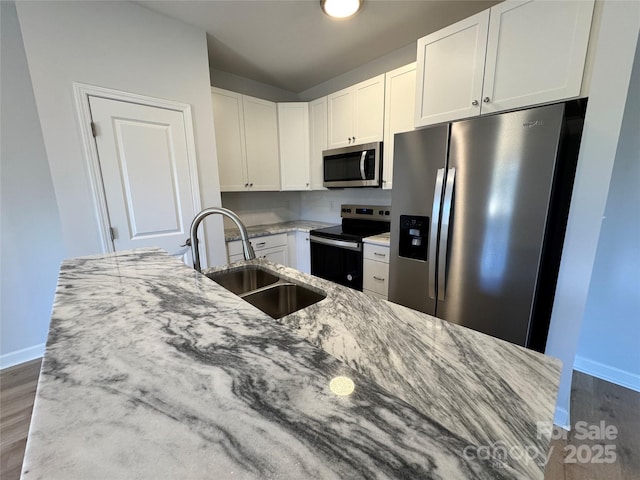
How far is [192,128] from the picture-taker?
6.91 feet

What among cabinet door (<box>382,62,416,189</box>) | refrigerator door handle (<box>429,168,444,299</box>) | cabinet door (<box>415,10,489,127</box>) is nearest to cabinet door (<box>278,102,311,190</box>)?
cabinet door (<box>382,62,416,189</box>)

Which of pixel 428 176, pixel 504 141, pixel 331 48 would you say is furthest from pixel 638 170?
pixel 331 48

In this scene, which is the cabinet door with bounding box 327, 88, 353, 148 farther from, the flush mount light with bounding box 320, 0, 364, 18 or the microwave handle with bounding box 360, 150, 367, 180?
the flush mount light with bounding box 320, 0, 364, 18

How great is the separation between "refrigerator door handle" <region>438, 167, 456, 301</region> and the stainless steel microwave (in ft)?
3.00

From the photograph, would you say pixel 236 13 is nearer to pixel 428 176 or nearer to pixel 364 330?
pixel 428 176

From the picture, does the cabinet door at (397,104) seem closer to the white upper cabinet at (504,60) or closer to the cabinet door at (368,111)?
the cabinet door at (368,111)

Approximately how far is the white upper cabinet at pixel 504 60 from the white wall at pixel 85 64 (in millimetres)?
1848

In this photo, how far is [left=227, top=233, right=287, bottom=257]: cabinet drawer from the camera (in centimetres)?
257

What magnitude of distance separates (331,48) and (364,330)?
260 centimetres

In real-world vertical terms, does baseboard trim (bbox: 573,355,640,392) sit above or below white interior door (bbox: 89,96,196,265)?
below

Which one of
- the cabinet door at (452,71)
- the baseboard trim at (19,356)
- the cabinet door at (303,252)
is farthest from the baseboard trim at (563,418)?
the baseboard trim at (19,356)

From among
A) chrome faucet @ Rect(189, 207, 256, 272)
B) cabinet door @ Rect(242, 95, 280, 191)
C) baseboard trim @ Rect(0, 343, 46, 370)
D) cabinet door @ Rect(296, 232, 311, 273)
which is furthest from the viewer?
cabinet door @ Rect(296, 232, 311, 273)

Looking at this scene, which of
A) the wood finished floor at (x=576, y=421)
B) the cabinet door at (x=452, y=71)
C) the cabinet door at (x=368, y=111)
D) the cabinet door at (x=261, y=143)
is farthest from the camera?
the cabinet door at (x=261, y=143)

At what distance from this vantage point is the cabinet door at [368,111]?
232 centimetres
